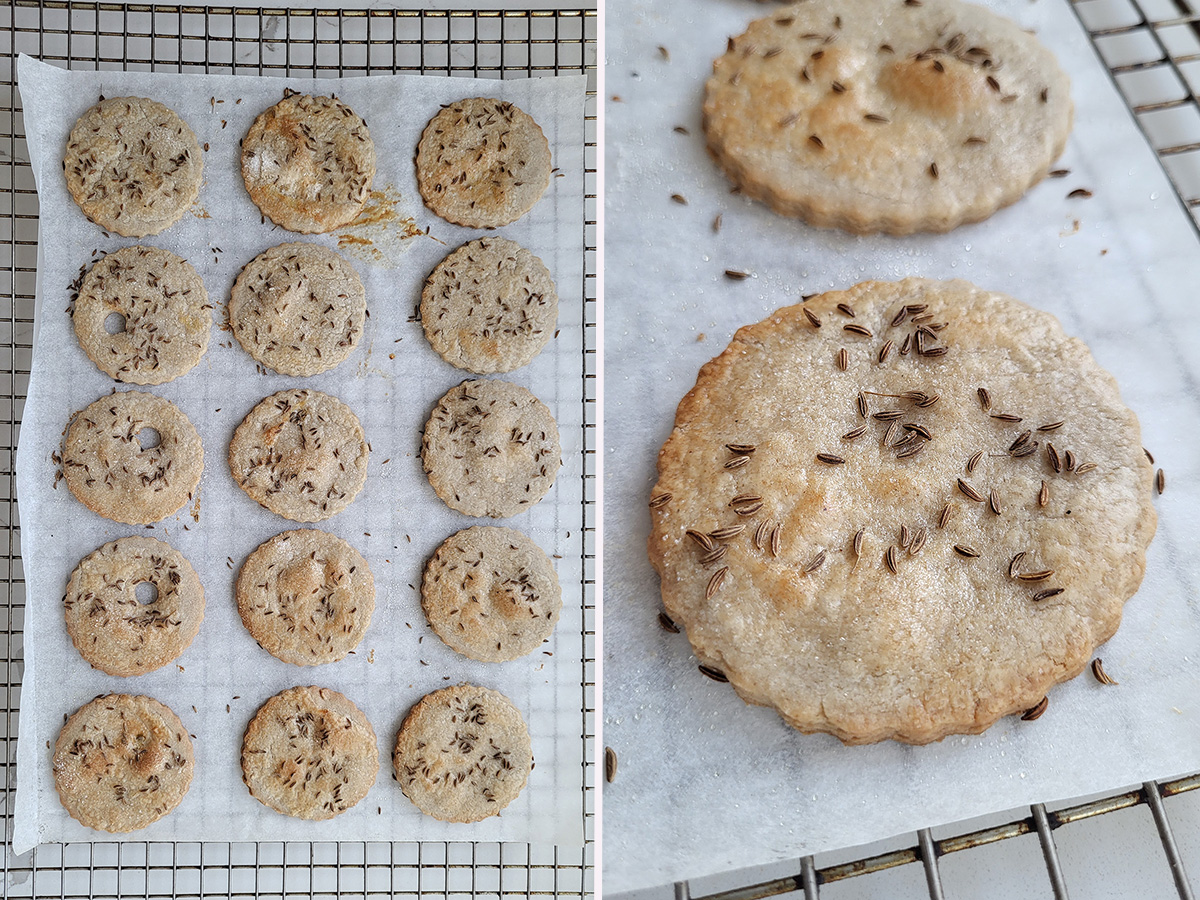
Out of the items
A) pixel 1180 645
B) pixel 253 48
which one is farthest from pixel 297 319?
pixel 1180 645

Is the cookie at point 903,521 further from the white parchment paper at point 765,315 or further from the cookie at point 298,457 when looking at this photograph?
the cookie at point 298,457

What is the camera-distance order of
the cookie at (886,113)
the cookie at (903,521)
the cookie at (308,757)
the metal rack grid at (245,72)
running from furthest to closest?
the metal rack grid at (245,72) → the cookie at (308,757) → the cookie at (886,113) → the cookie at (903,521)

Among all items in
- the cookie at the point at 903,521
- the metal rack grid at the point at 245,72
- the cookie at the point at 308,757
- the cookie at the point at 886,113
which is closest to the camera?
the cookie at the point at 903,521

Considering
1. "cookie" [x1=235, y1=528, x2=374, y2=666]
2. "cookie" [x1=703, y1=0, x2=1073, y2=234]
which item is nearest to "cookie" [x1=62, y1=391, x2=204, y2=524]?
"cookie" [x1=235, y1=528, x2=374, y2=666]

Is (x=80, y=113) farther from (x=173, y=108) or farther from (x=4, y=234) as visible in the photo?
(x=4, y=234)

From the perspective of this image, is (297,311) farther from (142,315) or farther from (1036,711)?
(1036,711)

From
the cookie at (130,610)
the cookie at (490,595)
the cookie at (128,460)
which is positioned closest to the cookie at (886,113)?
the cookie at (490,595)
